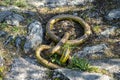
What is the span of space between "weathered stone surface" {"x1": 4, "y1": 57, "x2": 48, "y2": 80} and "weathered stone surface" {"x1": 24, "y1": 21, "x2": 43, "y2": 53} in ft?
1.38

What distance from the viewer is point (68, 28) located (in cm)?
936

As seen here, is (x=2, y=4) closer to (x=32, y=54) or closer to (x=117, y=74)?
(x=32, y=54)

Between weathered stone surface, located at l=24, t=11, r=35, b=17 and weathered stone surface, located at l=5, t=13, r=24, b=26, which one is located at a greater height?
weathered stone surface, located at l=24, t=11, r=35, b=17

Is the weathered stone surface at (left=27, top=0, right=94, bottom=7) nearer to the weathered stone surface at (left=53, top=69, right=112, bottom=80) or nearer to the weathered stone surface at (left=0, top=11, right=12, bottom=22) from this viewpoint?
the weathered stone surface at (left=0, top=11, right=12, bottom=22)

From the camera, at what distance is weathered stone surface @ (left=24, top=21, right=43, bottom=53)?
8.70 m

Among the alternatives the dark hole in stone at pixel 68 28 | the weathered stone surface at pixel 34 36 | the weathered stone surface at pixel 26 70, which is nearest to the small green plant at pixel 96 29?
the dark hole in stone at pixel 68 28

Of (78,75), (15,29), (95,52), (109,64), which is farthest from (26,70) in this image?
(109,64)

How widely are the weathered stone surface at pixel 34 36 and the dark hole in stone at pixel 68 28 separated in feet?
1.48

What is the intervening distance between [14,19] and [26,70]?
199 cm

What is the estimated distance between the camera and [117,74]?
25.6 feet

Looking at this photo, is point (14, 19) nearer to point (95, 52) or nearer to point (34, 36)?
point (34, 36)

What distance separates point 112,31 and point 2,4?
141 inches

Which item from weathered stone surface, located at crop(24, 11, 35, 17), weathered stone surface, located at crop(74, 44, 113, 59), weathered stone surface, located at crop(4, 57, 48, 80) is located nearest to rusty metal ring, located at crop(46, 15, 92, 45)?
weathered stone surface, located at crop(74, 44, 113, 59)

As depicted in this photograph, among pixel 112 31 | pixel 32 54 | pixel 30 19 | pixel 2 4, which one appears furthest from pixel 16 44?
pixel 112 31
